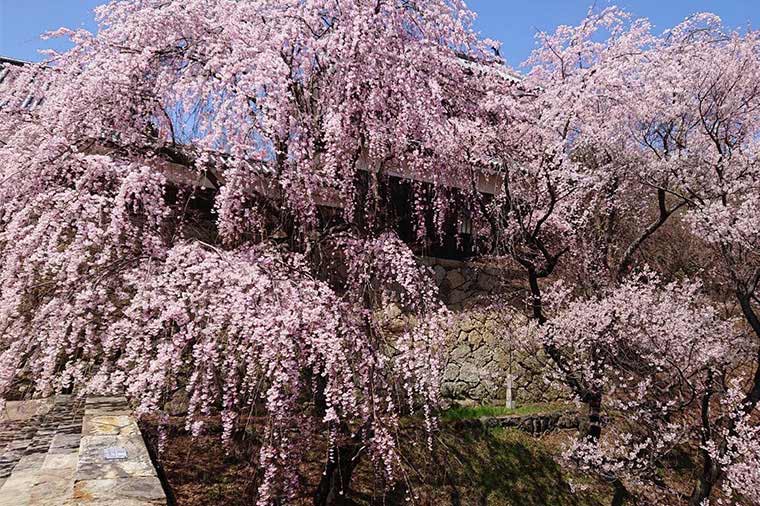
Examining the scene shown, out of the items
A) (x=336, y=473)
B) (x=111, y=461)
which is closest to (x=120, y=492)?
(x=111, y=461)

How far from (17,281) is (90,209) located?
84 cm

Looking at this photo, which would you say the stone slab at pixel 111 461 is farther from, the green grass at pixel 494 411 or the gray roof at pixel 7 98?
the green grass at pixel 494 411

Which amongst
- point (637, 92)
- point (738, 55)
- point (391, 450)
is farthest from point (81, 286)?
point (738, 55)

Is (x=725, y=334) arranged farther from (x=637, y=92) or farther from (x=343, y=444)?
(x=343, y=444)

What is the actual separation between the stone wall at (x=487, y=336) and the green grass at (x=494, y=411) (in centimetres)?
18

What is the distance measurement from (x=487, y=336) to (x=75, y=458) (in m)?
6.54

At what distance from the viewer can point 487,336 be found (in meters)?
8.77

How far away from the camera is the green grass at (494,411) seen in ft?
25.3

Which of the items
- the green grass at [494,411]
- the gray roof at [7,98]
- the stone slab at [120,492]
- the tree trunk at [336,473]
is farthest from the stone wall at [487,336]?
the stone slab at [120,492]

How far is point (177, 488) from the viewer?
518cm

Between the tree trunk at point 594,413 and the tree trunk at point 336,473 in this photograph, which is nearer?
the tree trunk at point 336,473

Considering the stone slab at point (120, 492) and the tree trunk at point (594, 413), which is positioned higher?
the stone slab at point (120, 492)

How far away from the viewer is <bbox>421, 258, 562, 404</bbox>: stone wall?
8492mm

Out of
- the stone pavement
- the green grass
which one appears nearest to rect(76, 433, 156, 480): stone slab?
the stone pavement
